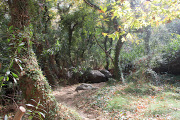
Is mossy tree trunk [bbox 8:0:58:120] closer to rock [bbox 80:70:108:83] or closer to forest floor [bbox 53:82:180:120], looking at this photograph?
forest floor [bbox 53:82:180:120]

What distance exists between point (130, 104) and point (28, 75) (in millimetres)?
3782

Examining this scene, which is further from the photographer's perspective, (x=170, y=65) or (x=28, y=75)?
(x=170, y=65)

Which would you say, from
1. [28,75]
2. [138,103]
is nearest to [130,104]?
[138,103]

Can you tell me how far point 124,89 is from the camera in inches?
265

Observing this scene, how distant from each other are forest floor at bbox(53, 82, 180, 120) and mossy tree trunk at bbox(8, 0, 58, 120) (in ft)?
5.29

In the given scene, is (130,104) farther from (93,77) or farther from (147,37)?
(147,37)

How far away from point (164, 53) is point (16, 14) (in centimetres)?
923

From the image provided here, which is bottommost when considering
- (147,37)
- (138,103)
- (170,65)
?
(138,103)

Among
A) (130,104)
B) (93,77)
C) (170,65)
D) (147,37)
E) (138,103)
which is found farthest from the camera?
(93,77)

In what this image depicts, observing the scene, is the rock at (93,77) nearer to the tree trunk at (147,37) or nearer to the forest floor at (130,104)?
the forest floor at (130,104)

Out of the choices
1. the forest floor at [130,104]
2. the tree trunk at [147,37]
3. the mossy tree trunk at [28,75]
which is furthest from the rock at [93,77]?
the mossy tree trunk at [28,75]

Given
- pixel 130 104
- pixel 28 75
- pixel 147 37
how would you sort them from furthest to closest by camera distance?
pixel 147 37 → pixel 130 104 → pixel 28 75

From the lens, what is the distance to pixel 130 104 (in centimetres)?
497

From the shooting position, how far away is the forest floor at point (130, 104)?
13.4 ft
